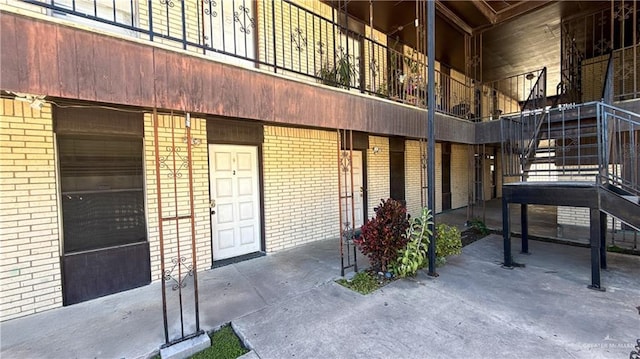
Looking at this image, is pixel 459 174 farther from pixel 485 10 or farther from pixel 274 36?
pixel 274 36

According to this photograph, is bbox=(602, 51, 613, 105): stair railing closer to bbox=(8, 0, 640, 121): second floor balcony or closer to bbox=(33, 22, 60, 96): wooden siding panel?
bbox=(8, 0, 640, 121): second floor balcony

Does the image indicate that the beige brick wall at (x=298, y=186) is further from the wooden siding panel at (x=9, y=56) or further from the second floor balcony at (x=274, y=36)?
the wooden siding panel at (x=9, y=56)

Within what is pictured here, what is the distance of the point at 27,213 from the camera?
327 centimetres

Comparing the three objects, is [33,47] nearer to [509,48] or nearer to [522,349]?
[522,349]

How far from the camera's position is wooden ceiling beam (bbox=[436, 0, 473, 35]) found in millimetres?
6514

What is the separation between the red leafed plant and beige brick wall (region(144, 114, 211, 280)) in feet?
8.34

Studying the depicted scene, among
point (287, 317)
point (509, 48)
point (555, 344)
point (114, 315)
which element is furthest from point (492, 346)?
point (509, 48)

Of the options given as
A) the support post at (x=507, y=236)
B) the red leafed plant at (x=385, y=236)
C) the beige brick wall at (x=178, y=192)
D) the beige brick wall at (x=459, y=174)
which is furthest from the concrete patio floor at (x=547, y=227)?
the beige brick wall at (x=178, y=192)

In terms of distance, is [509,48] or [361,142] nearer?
[361,142]

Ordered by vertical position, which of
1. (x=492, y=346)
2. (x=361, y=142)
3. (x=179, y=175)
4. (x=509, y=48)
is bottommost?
(x=492, y=346)

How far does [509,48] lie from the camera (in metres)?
8.91

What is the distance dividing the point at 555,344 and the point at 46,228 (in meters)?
5.59

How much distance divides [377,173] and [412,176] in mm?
1863

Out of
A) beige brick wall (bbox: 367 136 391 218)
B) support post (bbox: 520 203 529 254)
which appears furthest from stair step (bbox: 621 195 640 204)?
beige brick wall (bbox: 367 136 391 218)
